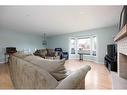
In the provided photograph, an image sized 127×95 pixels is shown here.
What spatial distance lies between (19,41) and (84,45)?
4.35m

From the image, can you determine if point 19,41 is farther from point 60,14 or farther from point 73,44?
point 60,14

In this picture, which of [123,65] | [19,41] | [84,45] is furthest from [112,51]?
[19,41]

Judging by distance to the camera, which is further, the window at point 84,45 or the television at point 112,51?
the window at point 84,45

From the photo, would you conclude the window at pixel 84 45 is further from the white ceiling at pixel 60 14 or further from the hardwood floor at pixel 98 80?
the hardwood floor at pixel 98 80

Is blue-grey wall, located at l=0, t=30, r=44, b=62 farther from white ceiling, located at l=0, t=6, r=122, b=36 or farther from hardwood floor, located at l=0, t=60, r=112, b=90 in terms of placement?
hardwood floor, located at l=0, t=60, r=112, b=90

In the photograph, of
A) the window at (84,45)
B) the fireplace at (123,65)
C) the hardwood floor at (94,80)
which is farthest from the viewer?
the window at (84,45)

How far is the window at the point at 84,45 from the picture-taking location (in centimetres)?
790

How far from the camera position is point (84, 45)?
8.34 metres

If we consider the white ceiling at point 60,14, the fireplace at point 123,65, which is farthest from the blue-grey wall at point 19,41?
the fireplace at point 123,65

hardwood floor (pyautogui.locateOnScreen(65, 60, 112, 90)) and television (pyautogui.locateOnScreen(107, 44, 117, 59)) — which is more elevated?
television (pyautogui.locateOnScreen(107, 44, 117, 59))

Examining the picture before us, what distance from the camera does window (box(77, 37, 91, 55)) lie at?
7.90 metres

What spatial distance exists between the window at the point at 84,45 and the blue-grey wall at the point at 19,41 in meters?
3.29

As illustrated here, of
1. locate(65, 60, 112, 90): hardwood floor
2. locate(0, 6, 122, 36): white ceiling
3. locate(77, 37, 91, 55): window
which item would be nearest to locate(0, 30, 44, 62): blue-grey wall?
locate(0, 6, 122, 36): white ceiling
